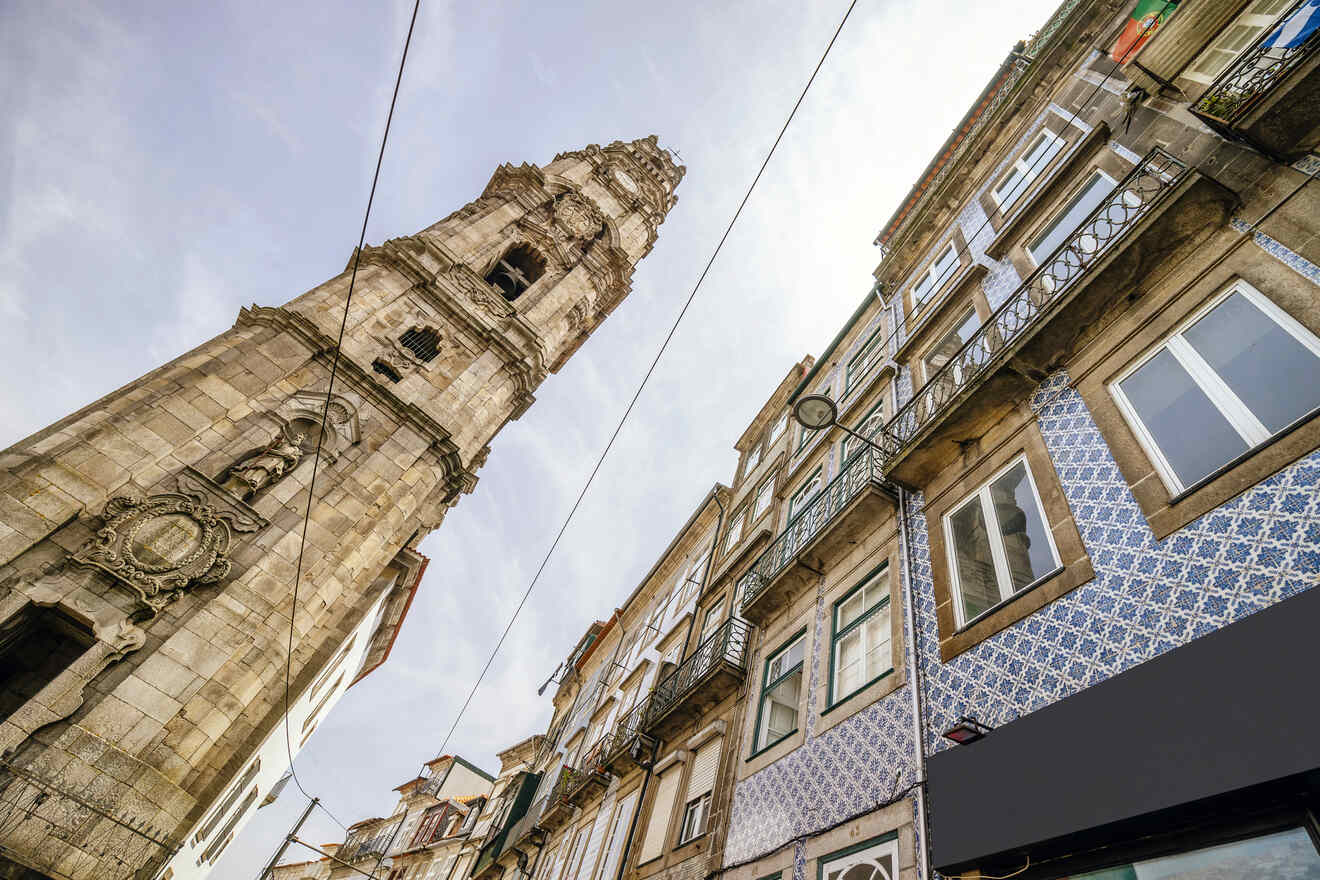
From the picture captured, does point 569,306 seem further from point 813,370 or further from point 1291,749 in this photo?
point 1291,749

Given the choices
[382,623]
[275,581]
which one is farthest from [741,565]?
[382,623]

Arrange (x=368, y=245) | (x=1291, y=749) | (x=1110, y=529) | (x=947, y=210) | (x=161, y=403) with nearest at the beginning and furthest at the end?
(x=1291, y=749) < (x=1110, y=529) < (x=947, y=210) < (x=161, y=403) < (x=368, y=245)

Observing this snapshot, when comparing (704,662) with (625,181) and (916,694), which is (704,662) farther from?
(625,181)

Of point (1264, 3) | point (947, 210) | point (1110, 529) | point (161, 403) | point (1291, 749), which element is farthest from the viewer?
point (161, 403)

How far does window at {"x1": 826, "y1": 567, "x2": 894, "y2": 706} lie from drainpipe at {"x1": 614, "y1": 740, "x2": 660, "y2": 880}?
241 inches

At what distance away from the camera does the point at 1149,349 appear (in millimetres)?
5766

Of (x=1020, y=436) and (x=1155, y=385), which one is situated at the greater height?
(x=1020, y=436)

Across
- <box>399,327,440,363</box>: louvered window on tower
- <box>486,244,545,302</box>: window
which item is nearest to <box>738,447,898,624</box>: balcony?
<box>399,327,440,363</box>: louvered window on tower

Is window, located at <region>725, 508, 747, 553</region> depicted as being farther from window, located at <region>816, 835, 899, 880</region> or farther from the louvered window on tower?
the louvered window on tower

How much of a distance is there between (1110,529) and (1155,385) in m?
1.53

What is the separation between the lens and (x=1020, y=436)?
6.79 metres

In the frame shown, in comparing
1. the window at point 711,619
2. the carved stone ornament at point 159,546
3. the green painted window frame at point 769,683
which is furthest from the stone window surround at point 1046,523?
the carved stone ornament at point 159,546

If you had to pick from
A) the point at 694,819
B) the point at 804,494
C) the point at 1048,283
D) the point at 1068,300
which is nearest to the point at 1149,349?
the point at 1068,300

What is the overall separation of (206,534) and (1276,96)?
744 inches
